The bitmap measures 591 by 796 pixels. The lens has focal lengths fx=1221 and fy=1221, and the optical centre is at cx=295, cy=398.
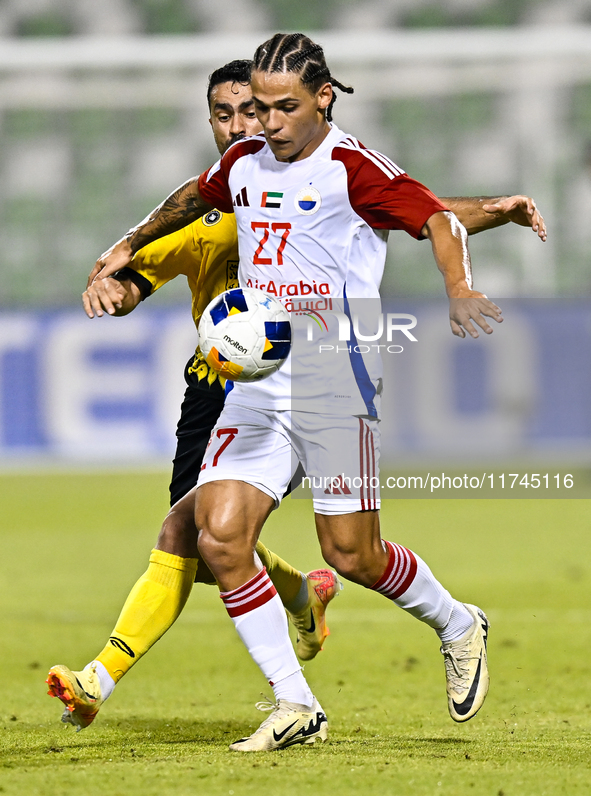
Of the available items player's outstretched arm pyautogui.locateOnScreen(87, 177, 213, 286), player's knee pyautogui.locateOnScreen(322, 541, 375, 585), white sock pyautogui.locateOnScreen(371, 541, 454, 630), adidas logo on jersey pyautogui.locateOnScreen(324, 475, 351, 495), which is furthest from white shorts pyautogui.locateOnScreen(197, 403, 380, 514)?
player's outstretched arm pyautogui.locateOnScreen(87, 177, 213, 286)

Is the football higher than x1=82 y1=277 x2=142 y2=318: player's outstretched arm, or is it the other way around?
x1=82 y1=277 x2=142 y2=318: player's outstretched arm

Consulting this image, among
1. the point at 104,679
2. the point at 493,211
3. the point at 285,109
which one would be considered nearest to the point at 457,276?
the point at 493,211

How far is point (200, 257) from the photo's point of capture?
14.8 feet

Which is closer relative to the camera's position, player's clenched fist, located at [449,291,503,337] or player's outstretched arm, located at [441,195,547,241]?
player's clenched fist, located at [449,291,503,337]

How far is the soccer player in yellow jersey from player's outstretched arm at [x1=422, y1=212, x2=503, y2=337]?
1.24 ft

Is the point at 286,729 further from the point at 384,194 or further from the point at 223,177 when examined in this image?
the point at 223,177

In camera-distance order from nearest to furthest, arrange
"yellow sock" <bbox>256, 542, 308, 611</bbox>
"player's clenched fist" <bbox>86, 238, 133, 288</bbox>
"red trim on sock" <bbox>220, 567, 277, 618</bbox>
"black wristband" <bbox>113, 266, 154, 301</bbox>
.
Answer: "red trim on sock" <bbox>220, 567, 277, 618</bbox>
"player's clenched fist" <bbox>86, 238, 133, 288</bbox>
"black wristband" <bbox>113, 266, 154, 301</bbox>
"yellow sock" <bbox>256, 542, 308, 611</bbox>

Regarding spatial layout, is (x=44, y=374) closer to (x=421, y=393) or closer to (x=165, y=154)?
(x=421, y=393)

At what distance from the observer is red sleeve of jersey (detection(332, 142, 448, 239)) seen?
371 centimetres

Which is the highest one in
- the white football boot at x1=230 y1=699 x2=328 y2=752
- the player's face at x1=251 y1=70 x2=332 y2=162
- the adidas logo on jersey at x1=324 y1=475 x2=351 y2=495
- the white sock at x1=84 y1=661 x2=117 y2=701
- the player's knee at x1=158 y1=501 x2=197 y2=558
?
the player's face at x1=251 y1=70 x2=332 y2=162

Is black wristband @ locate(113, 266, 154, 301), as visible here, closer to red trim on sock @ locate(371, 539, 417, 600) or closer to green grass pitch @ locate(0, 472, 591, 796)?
red trim on sock @ locate(371, 539, 417, 600)

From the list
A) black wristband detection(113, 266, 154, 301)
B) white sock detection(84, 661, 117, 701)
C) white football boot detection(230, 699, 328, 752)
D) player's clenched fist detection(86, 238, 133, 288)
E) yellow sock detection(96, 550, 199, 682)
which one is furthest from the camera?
black wristband detection(113, 266, 154, 301)

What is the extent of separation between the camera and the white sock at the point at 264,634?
3.79m

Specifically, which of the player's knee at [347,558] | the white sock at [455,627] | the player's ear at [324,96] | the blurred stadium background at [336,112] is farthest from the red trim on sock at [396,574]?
the blurred stadium background at [336,112]
